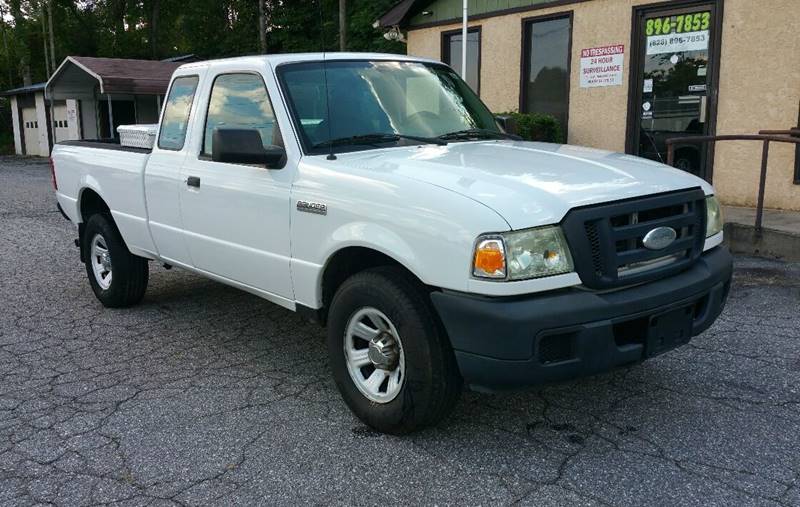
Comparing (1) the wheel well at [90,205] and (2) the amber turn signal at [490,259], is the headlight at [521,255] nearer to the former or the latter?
(2) the amber turn signal at [490,259]

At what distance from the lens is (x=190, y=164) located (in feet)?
15.5

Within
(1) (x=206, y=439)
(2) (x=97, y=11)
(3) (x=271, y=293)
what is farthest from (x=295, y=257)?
(2) (x=97, y=11)

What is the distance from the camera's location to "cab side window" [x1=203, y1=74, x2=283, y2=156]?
4227 millimetres

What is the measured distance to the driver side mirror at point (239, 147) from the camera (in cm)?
373

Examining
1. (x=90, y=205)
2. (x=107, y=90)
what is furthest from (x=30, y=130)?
(x=90, y=205)

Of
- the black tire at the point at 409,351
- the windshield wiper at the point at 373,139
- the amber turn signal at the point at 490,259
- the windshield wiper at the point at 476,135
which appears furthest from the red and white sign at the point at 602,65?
the amber turn signal at the point at 490,259

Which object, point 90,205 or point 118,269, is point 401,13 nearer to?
point 90,205

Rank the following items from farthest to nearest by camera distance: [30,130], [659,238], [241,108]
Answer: [30,130], [241,108], [659,238]

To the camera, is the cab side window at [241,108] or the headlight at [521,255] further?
the cab side window at [241,108]

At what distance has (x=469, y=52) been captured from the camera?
13.1m

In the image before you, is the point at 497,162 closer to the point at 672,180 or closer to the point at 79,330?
the point at 672,180

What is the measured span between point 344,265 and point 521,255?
1143 millimetres

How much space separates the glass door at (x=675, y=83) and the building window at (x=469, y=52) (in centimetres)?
324

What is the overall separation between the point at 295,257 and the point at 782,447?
2.56m
